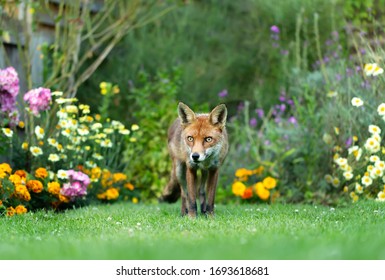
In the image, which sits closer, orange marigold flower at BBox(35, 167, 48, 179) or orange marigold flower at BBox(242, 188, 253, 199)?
orange marigold flower at BBox(35, 167, 48, 179)

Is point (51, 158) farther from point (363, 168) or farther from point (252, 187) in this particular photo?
point (363, 168)

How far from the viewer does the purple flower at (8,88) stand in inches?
297

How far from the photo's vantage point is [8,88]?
760cm

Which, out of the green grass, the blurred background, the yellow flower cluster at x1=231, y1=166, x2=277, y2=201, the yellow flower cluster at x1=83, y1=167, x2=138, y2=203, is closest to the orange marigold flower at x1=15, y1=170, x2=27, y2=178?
the green grass

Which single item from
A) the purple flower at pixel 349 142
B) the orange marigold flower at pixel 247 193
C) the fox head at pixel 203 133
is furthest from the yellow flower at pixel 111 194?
the purple flower at pixel 349 142

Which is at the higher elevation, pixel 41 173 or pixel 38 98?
pixel 38 98

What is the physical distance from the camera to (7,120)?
304 inches

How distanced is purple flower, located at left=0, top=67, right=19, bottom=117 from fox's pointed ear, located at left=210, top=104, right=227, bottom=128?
262 centimetres

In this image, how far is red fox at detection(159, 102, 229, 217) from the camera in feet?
20.2

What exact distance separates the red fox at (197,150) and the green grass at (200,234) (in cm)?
27

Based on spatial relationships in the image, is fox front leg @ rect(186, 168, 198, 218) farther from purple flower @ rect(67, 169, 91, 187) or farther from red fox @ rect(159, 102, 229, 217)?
purple flower @ rect(67, 169, 91, 187)

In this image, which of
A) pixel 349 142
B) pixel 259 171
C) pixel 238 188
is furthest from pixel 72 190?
pixel 349 142

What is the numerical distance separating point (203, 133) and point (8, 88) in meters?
2.69

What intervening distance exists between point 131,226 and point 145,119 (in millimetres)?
4616
